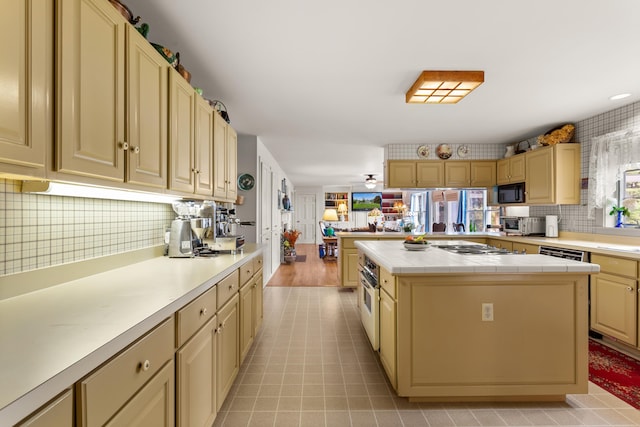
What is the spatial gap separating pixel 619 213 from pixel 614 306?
1.24 meters

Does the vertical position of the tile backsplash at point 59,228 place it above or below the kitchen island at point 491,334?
above

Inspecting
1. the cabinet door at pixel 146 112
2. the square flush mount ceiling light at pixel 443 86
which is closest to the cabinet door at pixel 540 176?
the square flush mount ceiling light at pixel 443 86

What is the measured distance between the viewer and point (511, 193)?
183 inches

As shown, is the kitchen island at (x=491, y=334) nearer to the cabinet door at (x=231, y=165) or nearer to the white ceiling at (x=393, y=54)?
the white ceiling at (x=393, y=54)

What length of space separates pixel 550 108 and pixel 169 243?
160 inches

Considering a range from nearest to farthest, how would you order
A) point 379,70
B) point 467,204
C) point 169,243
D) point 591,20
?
point 591,20 → point 169,243 → point 379,70 → point 467,204

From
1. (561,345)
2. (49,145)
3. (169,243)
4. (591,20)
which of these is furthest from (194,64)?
(561,345)

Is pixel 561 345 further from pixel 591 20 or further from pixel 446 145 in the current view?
pixel 446 145

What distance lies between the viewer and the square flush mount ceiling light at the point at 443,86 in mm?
2506

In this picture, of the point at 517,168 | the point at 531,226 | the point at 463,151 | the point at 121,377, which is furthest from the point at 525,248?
the point at 121,377

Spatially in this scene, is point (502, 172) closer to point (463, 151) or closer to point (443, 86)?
point (463, 151)

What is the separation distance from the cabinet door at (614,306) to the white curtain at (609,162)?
114 centimetres

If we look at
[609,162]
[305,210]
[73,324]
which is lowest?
[73,324]

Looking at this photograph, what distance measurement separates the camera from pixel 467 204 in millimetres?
6031
